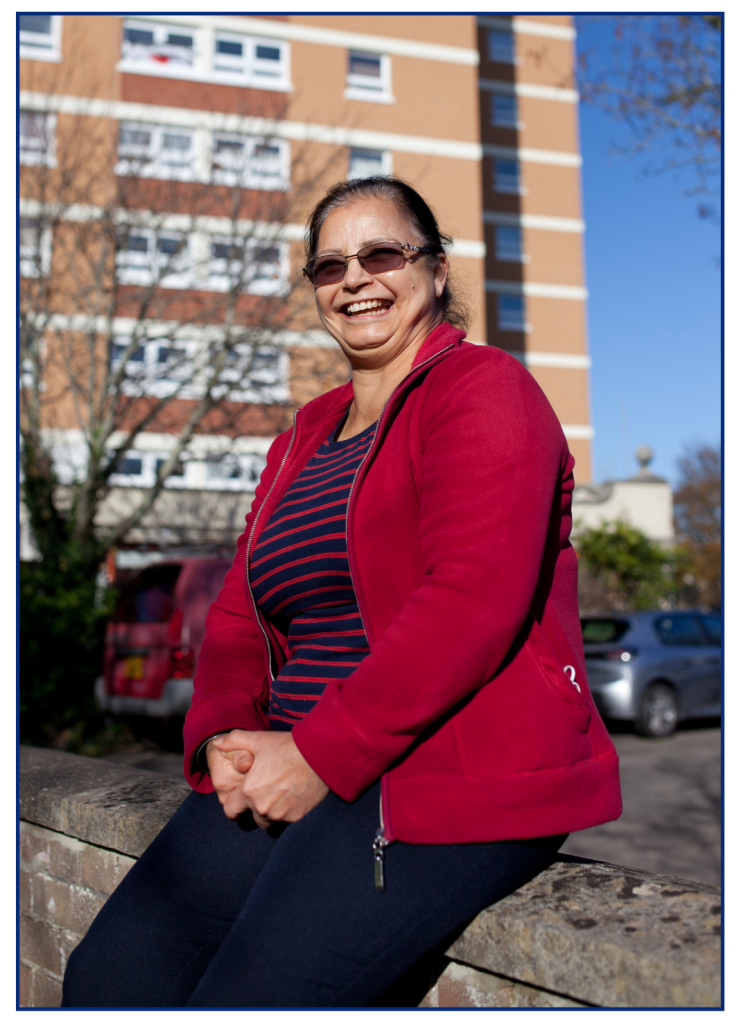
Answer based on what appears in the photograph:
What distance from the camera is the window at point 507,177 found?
33688 mm

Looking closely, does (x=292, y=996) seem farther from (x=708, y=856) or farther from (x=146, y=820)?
(x=708, y=856)

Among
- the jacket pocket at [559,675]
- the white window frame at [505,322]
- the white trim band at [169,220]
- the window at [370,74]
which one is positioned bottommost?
the jacket pocket at [559,675]

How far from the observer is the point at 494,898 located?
1.51m

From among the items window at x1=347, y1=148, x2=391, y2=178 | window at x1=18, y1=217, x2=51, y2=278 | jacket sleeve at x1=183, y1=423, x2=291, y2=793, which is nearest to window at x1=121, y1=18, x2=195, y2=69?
window at x1=347, y1=148, x2=391, y2=178

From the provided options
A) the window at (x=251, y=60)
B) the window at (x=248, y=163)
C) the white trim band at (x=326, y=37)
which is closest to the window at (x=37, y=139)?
the window at (x=248, y=163)

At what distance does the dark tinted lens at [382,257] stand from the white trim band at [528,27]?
120ft

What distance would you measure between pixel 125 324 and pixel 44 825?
17.7m

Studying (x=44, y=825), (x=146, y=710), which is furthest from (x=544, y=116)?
(x=44, y=825)

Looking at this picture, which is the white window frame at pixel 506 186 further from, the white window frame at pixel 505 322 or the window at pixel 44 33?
the window at pixel 44 33

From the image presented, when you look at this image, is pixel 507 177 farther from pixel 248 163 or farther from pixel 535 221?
pixel 248 163

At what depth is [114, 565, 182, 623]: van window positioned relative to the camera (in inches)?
353

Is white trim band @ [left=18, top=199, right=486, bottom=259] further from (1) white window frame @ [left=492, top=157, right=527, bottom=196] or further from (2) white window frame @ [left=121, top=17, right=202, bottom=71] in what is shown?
(1) white window frame @ [left=492, top=157, right=527, bottom=196]

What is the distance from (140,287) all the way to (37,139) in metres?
2.25

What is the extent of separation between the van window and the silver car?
517 cm
